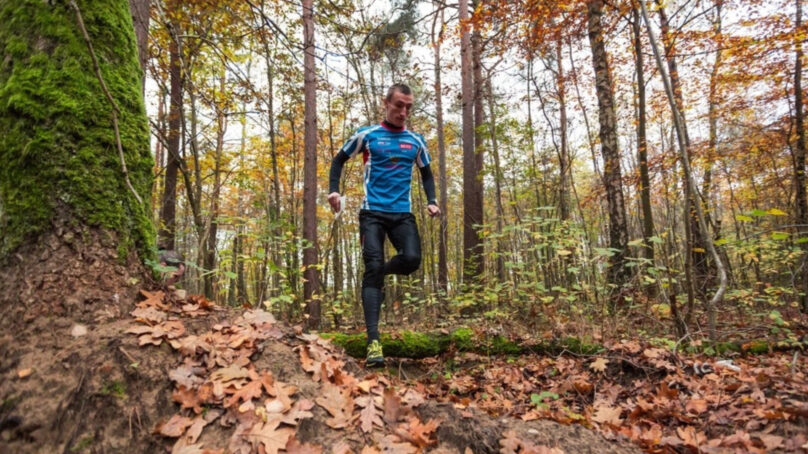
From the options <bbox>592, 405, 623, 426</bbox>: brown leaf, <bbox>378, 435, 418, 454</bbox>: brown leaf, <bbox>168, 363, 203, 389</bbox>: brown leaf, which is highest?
<bbox>168, 363, 203, 389</bbox>: brown leaf

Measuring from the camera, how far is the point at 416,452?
5.59 feet

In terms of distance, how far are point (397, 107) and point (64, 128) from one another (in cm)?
246

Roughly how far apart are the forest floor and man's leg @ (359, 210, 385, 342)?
0.77 m

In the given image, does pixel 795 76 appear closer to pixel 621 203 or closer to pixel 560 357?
pixel 621 203

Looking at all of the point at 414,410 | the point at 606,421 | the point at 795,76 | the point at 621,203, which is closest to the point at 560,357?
the point at 606,421

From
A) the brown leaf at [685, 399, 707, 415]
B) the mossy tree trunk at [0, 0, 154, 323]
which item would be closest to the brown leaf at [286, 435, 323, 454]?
the mossy tree trunk at [0, 0, 154, 323]

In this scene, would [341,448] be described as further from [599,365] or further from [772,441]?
[599,365]

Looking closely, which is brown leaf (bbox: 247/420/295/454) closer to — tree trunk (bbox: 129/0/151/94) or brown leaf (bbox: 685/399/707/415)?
brown leaf (bbox: 685/399/707/415)

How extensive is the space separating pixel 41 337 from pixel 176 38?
8.83 feet

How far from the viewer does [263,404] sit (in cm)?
180

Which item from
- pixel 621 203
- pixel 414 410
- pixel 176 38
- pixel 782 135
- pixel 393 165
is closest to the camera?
pixel 414 410

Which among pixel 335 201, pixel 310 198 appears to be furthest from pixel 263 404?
pixel 310 198

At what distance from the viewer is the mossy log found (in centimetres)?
381

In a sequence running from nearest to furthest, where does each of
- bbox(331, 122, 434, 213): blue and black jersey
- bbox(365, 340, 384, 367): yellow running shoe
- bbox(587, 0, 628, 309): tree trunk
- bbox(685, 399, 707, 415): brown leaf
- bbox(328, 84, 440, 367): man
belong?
1. bbox(685, 399, 707, 415): brown leaf
2. bbox(365, 340, 384, 367): yellow running shoe
3. bbox(328, 84, 440, 367): man
4. bbox(331, 122, 434, 213): blue and black jersey
5. bbox(587, 0, 628, 309): tree trunk
